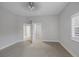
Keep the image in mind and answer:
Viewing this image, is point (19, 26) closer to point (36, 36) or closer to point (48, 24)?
point (36, 36)

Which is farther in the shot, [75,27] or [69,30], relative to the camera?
[69,30]

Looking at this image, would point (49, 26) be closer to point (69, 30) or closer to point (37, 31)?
point (37, 31)

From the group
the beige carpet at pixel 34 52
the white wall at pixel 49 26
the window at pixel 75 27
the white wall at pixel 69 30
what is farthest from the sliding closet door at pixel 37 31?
the window at pixel 75 27

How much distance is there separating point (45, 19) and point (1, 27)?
447cm

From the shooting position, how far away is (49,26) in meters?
8.31

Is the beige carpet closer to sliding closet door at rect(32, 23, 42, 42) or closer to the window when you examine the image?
the window

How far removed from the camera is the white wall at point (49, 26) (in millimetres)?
8270

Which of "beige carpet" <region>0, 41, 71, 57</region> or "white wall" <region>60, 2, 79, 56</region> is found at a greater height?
"white wall" <region>60, 2, 79, 56</region>

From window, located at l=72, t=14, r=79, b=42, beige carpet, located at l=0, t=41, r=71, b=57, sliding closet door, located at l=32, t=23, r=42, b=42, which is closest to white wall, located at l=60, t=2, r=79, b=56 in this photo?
window, located at l=72, t=14, r=79, b=42

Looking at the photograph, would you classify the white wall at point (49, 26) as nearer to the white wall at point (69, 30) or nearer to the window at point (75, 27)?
the white wall at point (69, 30)

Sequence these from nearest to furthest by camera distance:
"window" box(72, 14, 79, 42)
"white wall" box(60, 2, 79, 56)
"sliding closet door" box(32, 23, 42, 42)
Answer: "white wall" box(60, 2, 79, 56) → "window" box(72, 14, 79, 42) → "sliding closet door" box(32, 23, 42, 42)

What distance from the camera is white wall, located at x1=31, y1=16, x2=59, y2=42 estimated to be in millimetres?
8270

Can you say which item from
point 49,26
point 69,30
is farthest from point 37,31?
point 69,30

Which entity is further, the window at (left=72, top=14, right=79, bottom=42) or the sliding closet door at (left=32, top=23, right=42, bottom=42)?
the sliding closet door at (left=32, top=23, right=42, bottom=42)
